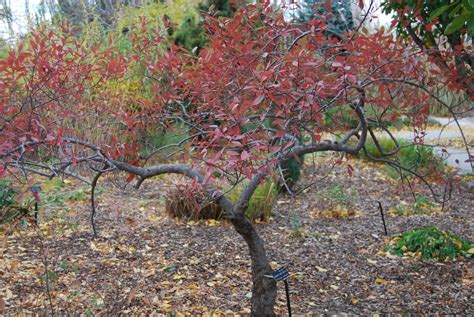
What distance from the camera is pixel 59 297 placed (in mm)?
2961

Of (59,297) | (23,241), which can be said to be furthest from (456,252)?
(23,241)

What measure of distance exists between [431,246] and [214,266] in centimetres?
150

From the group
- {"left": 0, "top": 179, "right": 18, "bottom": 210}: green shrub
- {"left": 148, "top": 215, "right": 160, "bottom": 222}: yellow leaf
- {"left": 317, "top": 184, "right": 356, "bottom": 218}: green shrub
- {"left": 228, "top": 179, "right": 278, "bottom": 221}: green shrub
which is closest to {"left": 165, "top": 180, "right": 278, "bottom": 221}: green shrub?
{"left": 228, "top": 179, "right": 278, "bottom": 221}: green shrub

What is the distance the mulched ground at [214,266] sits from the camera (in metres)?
2.89

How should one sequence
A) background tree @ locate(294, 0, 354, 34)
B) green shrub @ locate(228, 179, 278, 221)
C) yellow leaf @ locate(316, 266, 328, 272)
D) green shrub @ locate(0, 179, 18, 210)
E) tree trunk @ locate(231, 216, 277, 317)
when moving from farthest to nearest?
green shrub @ locate(228, 179, 278, 221) < green shrub @ locate(0, 179, 18, 210) < yellow leaf @ locate(316, 266, 328, 272) < tree trunk @ locate(231, 216, 277, 317) < background tree @ locate(294, 0, 354, 34)

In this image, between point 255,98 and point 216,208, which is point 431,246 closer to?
point 216,208

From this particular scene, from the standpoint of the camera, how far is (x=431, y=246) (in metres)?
3.56

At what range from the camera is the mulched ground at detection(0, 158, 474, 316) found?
9.47 ft

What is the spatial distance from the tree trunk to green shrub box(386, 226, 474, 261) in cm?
147

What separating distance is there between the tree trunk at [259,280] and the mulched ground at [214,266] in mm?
282

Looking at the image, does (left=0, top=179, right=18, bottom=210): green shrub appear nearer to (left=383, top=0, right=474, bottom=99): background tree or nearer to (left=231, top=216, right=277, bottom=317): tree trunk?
(left=231, top=216, right=277, bottom=317): tree trunk

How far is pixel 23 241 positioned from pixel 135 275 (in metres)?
1.18

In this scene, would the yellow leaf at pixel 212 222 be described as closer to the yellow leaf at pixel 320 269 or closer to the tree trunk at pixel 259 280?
the yellow leaf at pixel 320 269

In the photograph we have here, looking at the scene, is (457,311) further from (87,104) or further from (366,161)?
(366,161)
